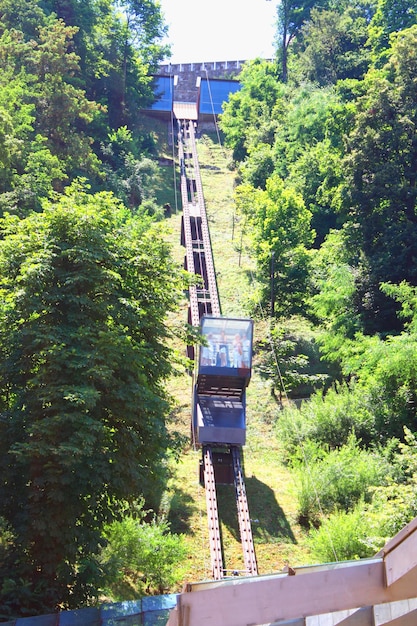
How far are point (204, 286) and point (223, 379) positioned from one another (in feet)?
34.8

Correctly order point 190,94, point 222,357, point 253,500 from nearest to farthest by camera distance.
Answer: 1. point 253,500
2. point 222,357
3. point 190,94

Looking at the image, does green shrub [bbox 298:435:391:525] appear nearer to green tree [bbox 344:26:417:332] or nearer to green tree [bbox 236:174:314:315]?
green tree [bbox 344:26:417:332]

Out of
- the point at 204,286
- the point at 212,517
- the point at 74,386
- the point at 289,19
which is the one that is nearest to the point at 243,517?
the point at 212,517

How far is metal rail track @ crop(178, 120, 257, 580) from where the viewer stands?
16.1 m

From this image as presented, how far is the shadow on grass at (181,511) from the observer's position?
17.0 m

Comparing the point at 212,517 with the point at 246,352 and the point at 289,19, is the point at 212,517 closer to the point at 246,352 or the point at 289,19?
the point at 246,352

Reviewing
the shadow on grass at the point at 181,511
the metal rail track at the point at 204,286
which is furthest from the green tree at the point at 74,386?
the shadow on grass at the point at 181,511

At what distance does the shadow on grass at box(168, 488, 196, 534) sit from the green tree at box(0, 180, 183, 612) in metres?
4.83

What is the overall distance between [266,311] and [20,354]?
57.2ft

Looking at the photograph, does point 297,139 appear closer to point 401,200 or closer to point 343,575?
point 401,200

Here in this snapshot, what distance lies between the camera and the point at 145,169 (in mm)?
44312

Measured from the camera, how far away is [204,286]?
30.1 metres

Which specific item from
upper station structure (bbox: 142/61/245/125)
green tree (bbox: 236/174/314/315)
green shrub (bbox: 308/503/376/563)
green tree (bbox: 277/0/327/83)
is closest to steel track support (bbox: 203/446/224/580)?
green shrub (bbox: 308/503/376/563)

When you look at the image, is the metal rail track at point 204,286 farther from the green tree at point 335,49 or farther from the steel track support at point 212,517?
the green tree at point 335,49
